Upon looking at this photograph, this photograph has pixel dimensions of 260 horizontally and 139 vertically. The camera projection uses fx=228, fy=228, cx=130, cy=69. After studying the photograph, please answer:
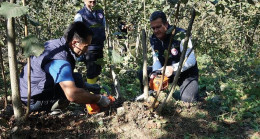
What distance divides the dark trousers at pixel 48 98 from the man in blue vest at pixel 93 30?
1.29 meters

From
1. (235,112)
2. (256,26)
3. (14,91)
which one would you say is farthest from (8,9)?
(256,26)

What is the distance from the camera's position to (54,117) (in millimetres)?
2207

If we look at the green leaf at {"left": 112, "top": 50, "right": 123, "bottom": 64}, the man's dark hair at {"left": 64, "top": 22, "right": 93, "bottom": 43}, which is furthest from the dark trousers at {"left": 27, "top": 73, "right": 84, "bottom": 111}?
the green leaf at {"left": 112, "top": 50, "right": 123, "bottom": 64}

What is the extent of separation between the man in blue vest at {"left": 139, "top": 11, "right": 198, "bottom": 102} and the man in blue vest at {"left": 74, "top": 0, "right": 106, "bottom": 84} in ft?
3.13

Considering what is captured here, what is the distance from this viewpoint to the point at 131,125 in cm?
216

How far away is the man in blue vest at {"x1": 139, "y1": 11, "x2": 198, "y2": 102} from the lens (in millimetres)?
3028

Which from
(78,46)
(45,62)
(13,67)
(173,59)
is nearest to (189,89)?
(173,59)

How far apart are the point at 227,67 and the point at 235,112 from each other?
2846 mm

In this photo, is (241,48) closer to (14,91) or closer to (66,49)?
(66,49)

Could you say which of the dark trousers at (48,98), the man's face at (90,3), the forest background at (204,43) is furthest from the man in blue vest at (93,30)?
the dark trousers at (48,98)

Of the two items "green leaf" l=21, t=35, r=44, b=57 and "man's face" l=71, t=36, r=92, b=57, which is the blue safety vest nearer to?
"man's face" l=71, t=36, r=92, b=57

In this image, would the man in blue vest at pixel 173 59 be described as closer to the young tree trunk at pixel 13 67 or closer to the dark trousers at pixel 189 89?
the dark trousers at pixel 189 89

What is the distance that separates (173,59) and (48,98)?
1.81 m

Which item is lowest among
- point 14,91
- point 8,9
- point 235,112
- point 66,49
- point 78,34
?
point 235,112
